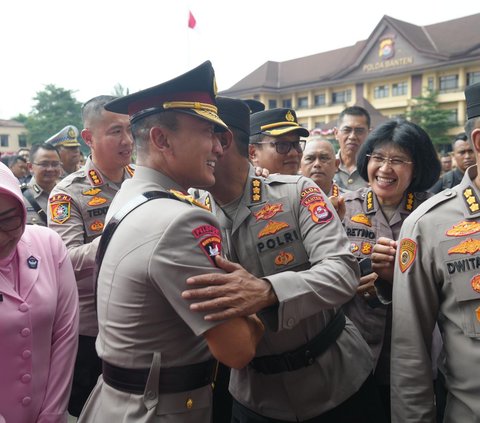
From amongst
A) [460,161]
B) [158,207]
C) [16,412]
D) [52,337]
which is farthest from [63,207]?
[460,161]

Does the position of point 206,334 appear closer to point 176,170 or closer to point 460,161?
point 176,170

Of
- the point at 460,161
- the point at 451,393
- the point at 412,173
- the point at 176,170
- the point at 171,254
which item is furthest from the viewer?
the point at 460,161

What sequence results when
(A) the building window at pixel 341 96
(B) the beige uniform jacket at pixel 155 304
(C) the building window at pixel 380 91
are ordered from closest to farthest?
(B) the beige uniform jacket at pixel 155 304 < (C) the building window at pixel 380 91 < (A) the building window at pixel 341 96

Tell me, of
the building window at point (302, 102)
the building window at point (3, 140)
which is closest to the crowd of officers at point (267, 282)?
the building window at point (302, 102)

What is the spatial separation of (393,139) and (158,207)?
175 centimetres

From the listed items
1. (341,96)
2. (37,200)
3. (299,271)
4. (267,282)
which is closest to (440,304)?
(299,271)

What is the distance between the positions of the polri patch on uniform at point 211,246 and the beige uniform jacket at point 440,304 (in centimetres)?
88

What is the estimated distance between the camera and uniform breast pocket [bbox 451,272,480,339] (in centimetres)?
182

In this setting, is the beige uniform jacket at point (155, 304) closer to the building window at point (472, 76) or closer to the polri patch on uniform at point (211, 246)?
the polri patch on uniform at point (211, 246)

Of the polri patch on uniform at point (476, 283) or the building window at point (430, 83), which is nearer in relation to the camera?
the polri patch on uniform at point (476, 283)

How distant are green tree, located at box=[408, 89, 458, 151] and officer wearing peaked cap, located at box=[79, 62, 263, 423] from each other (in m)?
33.7

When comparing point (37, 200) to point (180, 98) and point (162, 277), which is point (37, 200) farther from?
point (162, 277)

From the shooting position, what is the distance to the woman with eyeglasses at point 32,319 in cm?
182

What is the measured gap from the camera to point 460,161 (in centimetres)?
705
